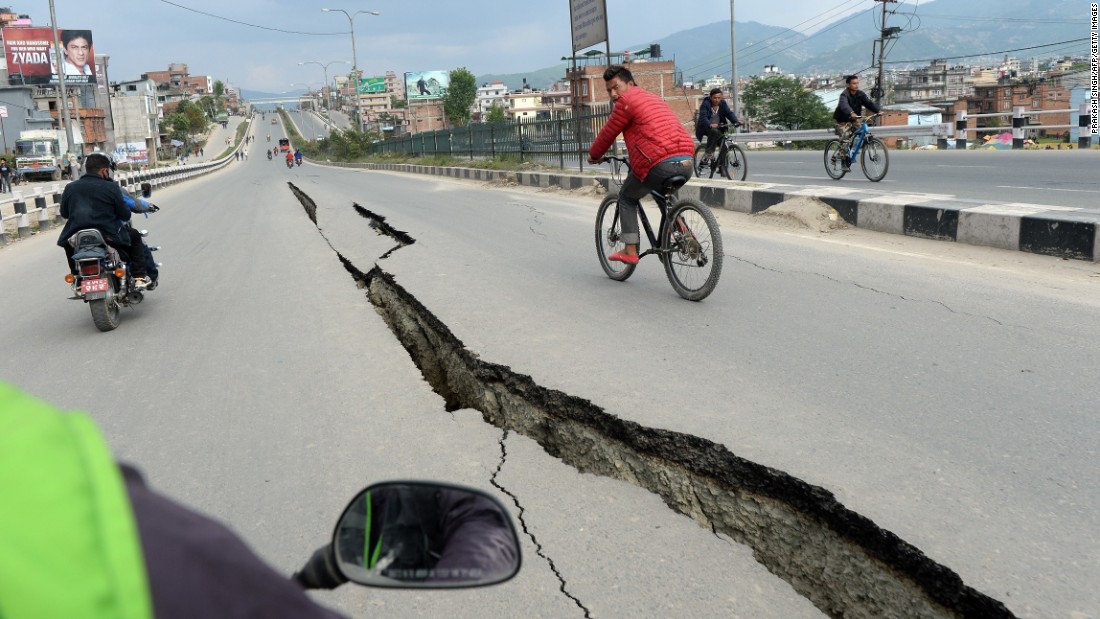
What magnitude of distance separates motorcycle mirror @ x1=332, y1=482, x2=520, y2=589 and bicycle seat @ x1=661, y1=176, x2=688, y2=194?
503cm

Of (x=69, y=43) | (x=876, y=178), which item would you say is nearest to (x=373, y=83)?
(x=69, y=43)

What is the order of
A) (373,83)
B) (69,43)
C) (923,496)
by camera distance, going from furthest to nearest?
(373,83) < (69,43) < (923,496)

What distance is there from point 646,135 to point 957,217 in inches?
142

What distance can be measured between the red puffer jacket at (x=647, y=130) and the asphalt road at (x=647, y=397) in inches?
37.7

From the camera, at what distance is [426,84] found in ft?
360

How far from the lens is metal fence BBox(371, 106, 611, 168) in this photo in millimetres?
18266

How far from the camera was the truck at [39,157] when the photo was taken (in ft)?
168

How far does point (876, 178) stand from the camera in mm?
13000

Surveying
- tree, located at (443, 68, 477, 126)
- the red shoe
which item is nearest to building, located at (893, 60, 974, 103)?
tree, located at (443, 68, 477, 126)

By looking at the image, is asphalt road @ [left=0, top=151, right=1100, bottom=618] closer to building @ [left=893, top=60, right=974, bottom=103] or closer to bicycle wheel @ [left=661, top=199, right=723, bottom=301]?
bicycle wheel @ [left=661, top=199, right=723, bottom=301]

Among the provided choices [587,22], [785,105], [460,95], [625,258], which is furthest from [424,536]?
[460,95]

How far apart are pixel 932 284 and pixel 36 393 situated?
5512 mm

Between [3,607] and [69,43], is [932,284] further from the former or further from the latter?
[69,43]

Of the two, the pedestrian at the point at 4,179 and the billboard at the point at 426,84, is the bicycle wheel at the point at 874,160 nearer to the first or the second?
the pedestrian at the point at 4,179
